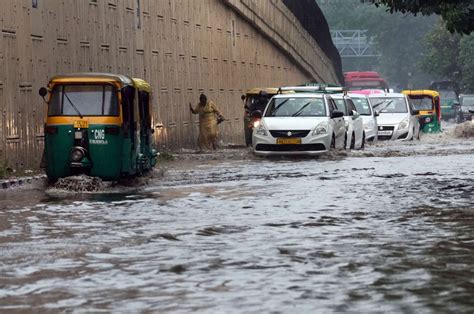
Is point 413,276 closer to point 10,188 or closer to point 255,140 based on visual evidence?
point 10,188

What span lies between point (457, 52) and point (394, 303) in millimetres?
87795

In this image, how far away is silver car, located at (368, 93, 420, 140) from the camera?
4334 cm

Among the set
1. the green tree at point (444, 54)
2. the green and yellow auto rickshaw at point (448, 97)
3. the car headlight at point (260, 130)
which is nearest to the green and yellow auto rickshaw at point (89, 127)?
the car headlight at point (260, 130)

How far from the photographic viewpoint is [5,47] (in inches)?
1005

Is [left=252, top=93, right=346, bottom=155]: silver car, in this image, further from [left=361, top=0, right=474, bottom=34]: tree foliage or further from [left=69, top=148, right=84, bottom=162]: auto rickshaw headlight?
[left=69, top=148, right=84, bottom=162]: auto rickshaw headlight

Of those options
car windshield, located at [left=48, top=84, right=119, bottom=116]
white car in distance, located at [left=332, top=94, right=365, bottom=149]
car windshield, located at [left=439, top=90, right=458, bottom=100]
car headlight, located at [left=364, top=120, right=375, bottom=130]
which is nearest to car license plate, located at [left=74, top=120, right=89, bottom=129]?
car windshield, located at [left=48, top=84, right=119, bottom=116]

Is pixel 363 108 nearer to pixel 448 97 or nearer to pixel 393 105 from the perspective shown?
pixel 393 105

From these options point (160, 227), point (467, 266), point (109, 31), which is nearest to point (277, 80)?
point (109, 31)

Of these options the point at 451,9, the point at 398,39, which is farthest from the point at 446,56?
the point at 451,9

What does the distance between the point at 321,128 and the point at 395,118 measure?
44.2 feet

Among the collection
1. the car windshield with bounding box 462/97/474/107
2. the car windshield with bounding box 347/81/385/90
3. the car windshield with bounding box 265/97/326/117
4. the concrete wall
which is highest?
the concrete wall

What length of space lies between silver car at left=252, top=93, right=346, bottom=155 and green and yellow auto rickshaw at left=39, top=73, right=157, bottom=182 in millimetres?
8240

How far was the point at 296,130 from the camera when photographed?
30.3 meters

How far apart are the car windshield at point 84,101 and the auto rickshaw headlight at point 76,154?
0.61 meters
